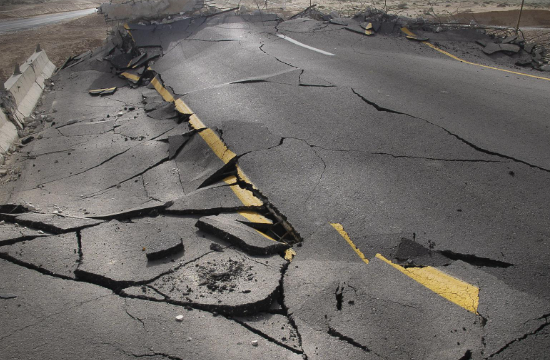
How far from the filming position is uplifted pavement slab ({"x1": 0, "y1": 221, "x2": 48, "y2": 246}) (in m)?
4.30

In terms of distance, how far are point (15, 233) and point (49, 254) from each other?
0.63 meters

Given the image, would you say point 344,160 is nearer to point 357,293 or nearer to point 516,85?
point 357,293

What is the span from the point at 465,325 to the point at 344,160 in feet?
9.13

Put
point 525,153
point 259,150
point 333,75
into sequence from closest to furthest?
point 525,153 < point 259,150 < point 333,75

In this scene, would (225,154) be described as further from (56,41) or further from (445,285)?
(56,41)

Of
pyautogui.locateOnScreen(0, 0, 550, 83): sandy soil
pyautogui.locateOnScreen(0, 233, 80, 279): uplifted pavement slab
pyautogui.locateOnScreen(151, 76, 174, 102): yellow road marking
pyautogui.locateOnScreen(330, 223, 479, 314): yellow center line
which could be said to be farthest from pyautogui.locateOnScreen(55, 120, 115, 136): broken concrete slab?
pyautogui.locateOnScreen(330, 223, 479, 314): yellow center line

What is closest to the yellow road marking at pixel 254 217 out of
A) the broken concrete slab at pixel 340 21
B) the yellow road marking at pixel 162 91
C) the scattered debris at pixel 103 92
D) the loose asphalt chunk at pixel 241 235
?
the loose asphalt chunk at pixel 241 235

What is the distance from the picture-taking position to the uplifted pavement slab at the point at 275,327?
3.11 m

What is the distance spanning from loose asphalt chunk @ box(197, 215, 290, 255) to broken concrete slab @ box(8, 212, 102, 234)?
4.34 ft

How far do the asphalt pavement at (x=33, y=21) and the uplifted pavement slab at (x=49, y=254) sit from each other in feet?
64.0

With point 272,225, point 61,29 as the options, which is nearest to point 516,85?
point 272,225

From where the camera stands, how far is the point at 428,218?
171 inches

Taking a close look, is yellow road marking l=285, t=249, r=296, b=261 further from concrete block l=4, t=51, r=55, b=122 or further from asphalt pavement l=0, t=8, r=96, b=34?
asphalt pavement l=0, t=8, r=96, b=34

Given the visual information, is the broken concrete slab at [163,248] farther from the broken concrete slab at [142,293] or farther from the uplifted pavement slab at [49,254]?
the uplifted pavement slab at [49,254]
